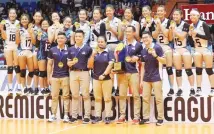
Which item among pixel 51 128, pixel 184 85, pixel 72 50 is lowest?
pixel 51 128

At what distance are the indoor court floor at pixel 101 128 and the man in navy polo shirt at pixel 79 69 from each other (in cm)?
47

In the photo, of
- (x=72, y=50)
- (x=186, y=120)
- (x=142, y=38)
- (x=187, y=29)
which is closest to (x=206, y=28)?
(x=187, y=29)

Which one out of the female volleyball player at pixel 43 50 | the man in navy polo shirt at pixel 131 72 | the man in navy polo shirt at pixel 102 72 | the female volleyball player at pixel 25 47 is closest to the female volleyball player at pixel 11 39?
the female volleyball player at pixel 25 47

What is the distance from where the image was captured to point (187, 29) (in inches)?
368

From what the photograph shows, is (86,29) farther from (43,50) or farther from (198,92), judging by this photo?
(198,92)

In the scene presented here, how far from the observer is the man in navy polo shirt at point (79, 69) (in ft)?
30.7

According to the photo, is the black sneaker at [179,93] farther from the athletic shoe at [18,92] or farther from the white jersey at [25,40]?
the athletic shoe at [18,92]

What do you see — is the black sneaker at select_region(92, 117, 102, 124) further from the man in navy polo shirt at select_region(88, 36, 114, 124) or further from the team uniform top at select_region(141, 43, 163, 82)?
the team uniform top at select_region(141, 43, 163, 82)

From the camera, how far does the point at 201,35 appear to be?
922 centimetres

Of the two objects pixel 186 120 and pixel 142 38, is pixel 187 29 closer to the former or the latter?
pixel 142 38

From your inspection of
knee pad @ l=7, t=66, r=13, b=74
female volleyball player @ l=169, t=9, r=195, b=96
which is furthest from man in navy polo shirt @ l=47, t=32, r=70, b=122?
female volleyball player @ l=169, t=9, r=195, b=96

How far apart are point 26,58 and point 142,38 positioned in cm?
255

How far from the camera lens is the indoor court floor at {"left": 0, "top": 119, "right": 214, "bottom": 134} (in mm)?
8734

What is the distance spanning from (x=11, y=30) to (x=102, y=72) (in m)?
2.34
